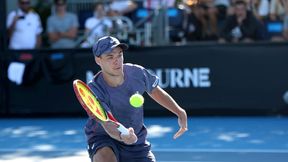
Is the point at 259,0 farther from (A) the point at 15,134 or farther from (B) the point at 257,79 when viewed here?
(A) the point at 15,134

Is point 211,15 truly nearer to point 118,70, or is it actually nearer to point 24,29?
point 24,29

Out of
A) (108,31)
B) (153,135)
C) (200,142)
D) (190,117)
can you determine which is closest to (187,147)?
(200,142)

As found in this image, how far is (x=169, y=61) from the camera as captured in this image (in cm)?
1154

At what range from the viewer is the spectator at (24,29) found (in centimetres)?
1222

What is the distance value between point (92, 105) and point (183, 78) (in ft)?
23.2

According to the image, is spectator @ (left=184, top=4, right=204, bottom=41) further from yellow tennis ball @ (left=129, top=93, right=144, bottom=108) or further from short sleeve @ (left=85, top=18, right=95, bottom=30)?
yellow tennis ball @ (left=129, top=93, right=144, bottom=108)

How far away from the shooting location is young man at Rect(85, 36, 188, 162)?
488 centimetres

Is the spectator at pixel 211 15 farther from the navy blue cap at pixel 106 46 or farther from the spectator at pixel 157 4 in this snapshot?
the navy blue cap at pixel 106 46

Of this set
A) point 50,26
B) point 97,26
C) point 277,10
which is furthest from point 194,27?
point 50,26

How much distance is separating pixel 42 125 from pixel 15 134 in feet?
2.86

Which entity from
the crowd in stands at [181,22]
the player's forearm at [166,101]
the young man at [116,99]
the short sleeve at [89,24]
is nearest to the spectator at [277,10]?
the crowd in stands at [181,22]

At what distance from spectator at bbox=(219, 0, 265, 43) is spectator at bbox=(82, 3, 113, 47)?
203 centimetres

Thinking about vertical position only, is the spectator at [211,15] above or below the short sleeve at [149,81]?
below

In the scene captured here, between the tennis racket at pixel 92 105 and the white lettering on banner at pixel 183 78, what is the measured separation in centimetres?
685
